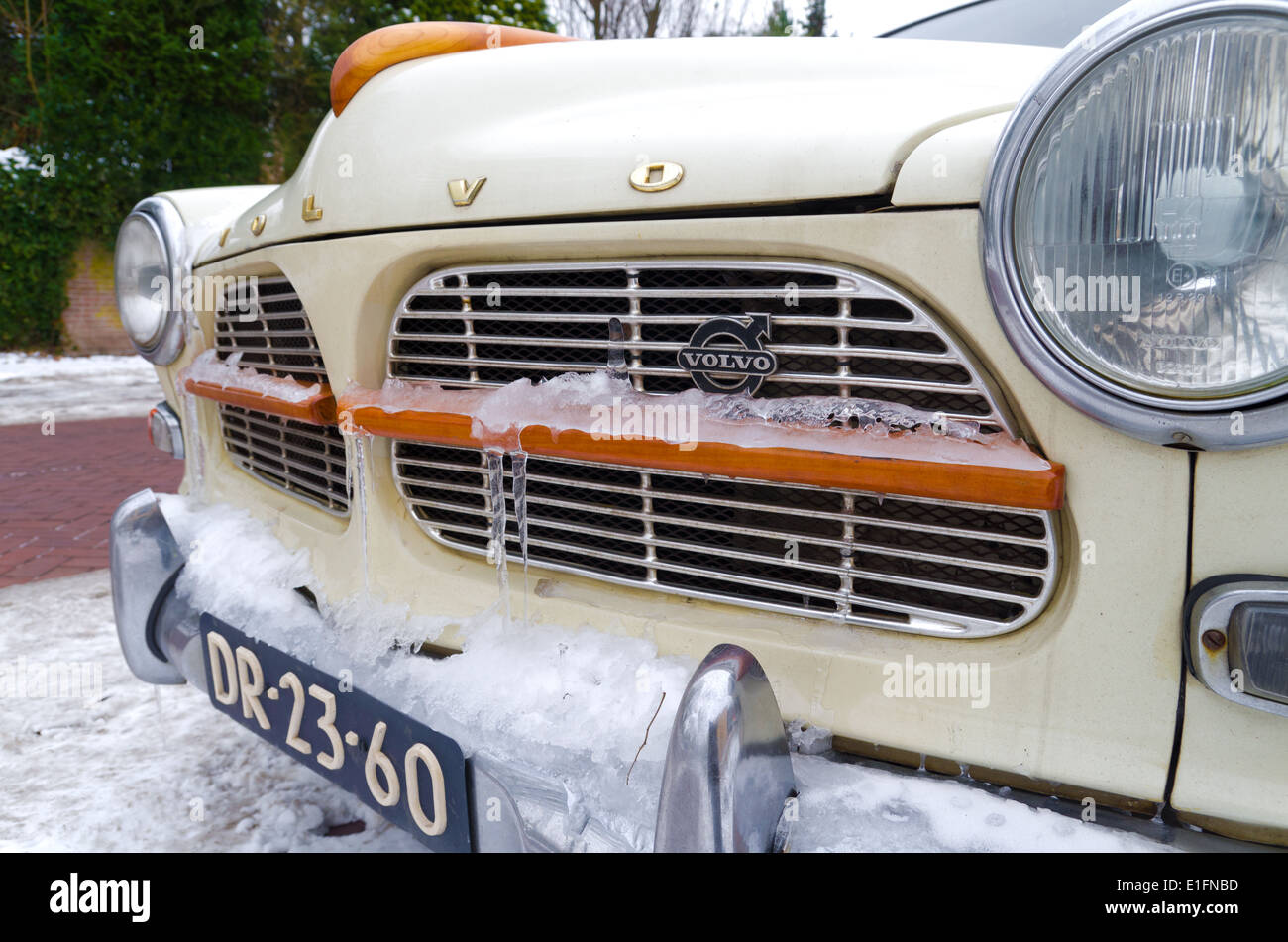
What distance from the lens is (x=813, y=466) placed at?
3.21ft

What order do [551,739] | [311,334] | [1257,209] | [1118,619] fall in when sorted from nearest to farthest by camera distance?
[1257,209]
[1118,619]
[551,739]
[311,334]

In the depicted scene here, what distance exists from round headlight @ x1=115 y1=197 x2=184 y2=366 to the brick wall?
1237 centimetres

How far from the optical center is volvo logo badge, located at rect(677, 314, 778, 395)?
106 centimetres

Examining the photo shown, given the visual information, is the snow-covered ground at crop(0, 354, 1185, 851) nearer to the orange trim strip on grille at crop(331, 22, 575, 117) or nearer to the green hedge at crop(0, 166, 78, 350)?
the orange trim strip on grille at crop(331, 22, 575, 117)

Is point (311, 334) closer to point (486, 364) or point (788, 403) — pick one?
point (486, 364)

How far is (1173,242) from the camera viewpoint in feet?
2.62

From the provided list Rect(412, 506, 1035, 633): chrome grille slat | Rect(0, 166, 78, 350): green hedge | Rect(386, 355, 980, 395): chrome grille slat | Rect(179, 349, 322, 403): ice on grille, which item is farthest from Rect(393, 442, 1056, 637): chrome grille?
Rect(0, 166, 78, 350): green hedge

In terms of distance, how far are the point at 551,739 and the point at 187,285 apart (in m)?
1.47

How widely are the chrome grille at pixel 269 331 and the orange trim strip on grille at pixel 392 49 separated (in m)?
0.37

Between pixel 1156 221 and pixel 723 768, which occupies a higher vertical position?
pixel 1156 221

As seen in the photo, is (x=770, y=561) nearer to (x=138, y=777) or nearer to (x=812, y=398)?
(x=812, y=398)

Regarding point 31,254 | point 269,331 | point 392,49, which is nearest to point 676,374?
point 392,49

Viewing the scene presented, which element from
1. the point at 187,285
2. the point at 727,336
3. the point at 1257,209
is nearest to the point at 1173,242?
the point at 1257,209

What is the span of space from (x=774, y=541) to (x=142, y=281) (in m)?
1.71
